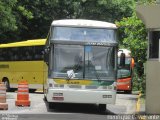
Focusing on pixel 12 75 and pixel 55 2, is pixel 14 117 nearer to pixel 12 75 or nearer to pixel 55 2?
pixel 12 75

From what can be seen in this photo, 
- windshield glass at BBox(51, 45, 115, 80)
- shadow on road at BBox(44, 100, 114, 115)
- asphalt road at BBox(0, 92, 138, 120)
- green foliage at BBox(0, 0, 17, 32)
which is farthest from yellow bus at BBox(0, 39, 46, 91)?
windshield glass at BBox(51, 45, 115, 80)

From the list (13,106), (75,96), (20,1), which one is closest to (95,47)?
(75,96)

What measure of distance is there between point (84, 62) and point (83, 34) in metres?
1.20

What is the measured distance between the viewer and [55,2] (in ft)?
154

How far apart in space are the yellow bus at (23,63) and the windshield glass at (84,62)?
495 inches

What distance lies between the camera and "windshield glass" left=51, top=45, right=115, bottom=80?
2009cm

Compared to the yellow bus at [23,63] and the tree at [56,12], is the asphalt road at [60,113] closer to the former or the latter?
the yellow bus at [23,63]

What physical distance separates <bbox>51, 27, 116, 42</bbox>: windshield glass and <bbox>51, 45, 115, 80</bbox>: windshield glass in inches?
14.5

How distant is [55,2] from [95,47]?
89.5ft

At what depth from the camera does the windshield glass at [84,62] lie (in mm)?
20094

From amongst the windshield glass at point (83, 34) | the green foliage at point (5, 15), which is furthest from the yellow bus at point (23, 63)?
the windshield glass at point (83, 34)

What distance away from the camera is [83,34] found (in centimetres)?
2064

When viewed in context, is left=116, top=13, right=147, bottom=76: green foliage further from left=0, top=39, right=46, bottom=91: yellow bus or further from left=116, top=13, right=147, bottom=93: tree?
left=0, top=39, right=46, bottom=91: yellow bus

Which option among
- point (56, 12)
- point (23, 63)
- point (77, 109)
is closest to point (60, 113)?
point (77, 109)
